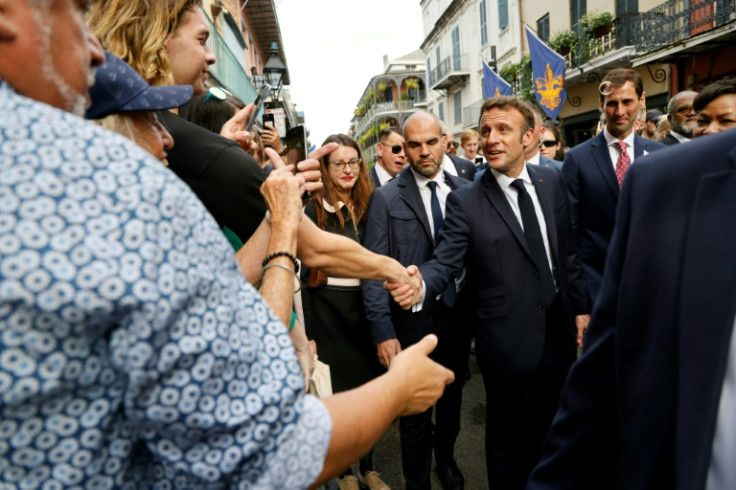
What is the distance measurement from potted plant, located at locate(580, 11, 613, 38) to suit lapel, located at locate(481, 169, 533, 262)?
48.5 feet

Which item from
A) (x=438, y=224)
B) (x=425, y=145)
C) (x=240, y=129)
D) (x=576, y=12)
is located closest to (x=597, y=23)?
(x=576, y=12)

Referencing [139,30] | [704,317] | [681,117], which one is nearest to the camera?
[704,317]

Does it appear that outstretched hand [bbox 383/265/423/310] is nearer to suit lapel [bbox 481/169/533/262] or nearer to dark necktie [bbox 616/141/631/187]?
suit lapel [bbox 481/169/533/262]

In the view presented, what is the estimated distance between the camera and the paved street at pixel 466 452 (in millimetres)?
3510

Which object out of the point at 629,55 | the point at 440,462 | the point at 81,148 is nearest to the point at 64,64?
the point at 81,148

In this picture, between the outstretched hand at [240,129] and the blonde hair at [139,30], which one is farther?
the outstretched hand at [240,129]

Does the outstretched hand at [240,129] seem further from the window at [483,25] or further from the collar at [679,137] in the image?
the window at [483,25]

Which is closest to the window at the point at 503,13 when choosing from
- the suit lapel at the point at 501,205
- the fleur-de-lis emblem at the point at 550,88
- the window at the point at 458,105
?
the window at the point at 458,105

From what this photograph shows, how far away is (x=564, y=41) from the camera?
16703 mm

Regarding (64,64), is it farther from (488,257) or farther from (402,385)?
(488,257)

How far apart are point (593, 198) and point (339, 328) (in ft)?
7.44

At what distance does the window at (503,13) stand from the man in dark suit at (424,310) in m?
21.3

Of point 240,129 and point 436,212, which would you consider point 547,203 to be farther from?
point 240,129

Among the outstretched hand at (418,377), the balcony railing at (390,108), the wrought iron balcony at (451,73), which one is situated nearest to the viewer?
the outstretched hand at (418,377)
